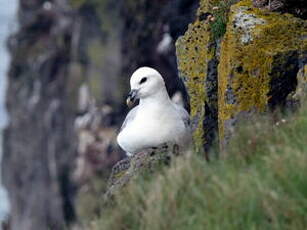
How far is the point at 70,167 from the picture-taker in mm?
27438

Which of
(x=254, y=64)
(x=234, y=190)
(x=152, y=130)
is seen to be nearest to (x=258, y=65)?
(x=254, y=64)

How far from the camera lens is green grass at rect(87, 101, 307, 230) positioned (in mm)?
5820

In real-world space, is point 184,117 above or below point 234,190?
below

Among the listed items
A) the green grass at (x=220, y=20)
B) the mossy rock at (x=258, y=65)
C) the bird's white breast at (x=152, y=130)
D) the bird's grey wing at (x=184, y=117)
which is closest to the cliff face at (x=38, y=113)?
the bird's grey wing at (x=184, y=117)

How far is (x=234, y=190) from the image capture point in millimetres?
5992

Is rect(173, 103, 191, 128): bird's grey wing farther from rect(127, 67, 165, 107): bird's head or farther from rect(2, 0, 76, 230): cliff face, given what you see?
rect(2, 0, 76, 230): cliff face

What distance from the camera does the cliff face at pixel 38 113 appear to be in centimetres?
2953

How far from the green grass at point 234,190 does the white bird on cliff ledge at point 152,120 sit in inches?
74.9

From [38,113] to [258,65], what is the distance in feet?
75.5

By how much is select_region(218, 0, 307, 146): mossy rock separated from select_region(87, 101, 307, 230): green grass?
1.09 m

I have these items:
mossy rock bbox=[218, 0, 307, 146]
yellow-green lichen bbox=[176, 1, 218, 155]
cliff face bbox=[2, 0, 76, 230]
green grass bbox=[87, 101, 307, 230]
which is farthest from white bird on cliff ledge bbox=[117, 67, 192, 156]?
cliff face bbox=[2, 0, 76, 230]

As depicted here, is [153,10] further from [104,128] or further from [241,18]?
[241,18]


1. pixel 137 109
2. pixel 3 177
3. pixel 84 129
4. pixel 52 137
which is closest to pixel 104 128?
pixel 84 129

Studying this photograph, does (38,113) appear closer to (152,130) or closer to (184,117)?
(184,117)
